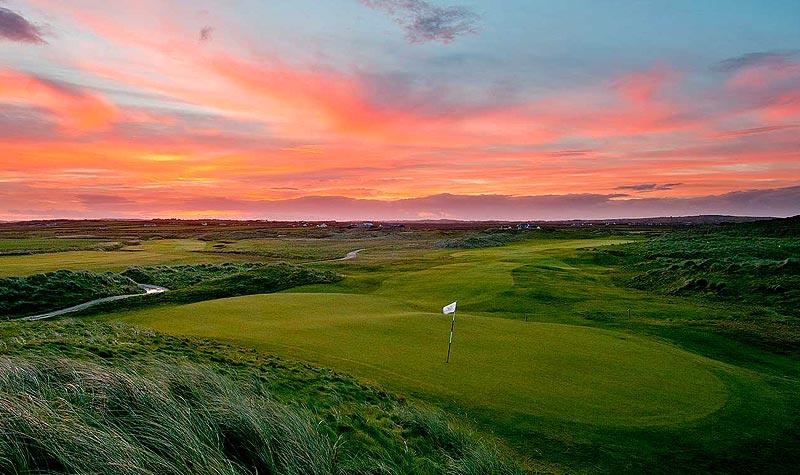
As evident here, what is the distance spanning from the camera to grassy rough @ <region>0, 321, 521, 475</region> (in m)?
4.35

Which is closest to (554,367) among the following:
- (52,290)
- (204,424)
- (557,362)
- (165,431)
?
(557,362)

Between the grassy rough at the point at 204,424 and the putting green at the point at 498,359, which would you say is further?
the putting green at the point at 498,359

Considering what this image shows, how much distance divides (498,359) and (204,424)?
8.30m

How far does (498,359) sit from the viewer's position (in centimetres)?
1230

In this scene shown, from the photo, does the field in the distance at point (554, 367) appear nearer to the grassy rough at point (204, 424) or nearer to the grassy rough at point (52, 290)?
the grassy rough at point (204, 424)

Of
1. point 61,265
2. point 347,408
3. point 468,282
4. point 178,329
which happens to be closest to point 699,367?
point 347,408

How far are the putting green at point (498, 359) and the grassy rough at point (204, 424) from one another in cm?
187

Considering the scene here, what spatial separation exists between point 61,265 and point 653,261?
171 feet

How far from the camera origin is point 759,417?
→ 388 inches

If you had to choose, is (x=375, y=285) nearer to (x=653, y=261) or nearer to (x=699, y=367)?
(x=699, y=367)

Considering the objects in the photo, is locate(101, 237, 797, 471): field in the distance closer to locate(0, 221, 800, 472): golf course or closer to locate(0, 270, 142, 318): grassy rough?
locate(0, 221, 800, 472): golf course

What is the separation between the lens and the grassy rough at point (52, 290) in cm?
2539

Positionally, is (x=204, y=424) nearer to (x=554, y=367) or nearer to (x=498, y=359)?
(x=498, y=359)

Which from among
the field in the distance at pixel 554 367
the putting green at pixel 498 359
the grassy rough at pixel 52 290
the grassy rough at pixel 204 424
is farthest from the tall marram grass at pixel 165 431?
the grassy rough at pixel 52 290
